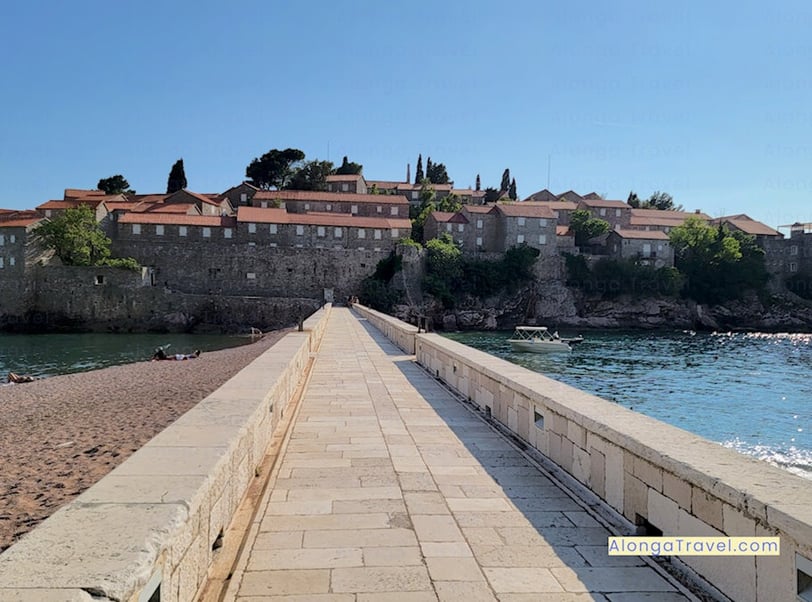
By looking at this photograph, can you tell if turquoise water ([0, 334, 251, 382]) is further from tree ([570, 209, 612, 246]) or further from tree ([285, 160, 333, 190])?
tree ([570, 209, 612, 246])

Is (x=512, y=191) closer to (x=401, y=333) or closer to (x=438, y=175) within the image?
(x=438, y=175)

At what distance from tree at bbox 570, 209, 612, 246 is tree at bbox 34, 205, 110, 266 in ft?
186

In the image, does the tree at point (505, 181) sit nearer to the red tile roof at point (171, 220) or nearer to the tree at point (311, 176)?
the tree at point (311, 176)

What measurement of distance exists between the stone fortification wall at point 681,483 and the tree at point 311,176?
8240cm

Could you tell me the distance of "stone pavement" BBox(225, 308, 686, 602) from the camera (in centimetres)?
332

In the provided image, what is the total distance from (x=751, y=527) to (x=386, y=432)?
15.9ft

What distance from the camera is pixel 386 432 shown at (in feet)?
24.0

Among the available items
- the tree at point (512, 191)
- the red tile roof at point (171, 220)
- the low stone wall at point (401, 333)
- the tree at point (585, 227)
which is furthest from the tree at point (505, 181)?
the low stone wall at point (401, 333)

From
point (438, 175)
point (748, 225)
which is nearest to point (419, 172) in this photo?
point (438, 175)

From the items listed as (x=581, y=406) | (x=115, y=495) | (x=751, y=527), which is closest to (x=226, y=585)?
(x=115, y=495)

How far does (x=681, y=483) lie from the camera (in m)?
3.55

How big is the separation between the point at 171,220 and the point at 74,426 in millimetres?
52873

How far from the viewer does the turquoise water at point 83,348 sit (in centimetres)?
3150

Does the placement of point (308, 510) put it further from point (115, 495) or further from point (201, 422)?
point (115, 495)
